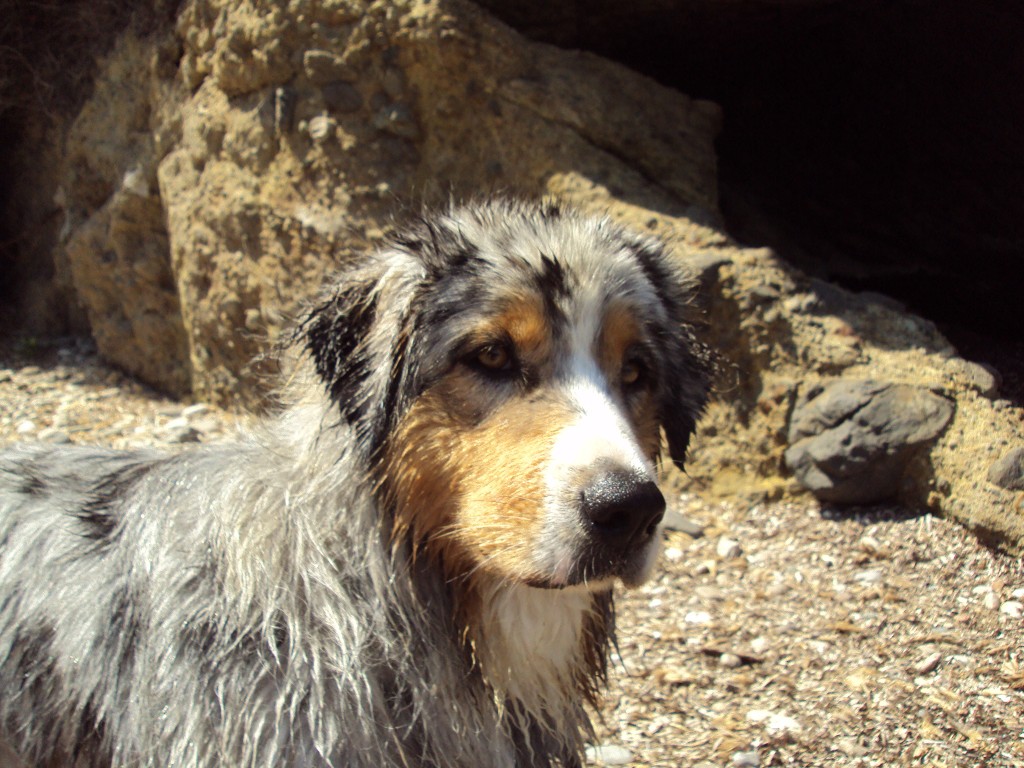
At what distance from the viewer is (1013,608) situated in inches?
137

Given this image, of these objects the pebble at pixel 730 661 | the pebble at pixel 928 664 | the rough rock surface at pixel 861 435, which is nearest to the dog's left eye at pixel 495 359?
the pebble at pixel 730 661

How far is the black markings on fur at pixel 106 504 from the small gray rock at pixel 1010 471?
320 cm

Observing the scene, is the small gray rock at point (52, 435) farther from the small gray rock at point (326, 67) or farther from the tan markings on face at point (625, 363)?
the tan markings on face at point (625, 363)

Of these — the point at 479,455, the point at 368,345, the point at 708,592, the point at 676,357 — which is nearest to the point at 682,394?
the point at 676,357

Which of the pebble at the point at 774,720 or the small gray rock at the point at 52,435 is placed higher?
the small gray rock at the point at 52,435

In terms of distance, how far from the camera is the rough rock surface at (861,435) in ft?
13.3

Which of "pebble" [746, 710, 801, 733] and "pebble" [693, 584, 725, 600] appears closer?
"pebble" [746, 710, 801, 733]

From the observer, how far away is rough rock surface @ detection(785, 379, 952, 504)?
407 cm

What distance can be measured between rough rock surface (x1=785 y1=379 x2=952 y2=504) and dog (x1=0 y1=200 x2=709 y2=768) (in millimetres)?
1810

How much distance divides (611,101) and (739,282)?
4.35 ft

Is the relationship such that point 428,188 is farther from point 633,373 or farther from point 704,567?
point 633,373

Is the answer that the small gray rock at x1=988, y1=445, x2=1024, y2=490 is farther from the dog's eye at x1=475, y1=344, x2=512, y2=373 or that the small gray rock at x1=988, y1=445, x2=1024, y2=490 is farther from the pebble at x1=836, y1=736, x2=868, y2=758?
the dog's eye at x1=475, y1=344, x2=512, y2=373

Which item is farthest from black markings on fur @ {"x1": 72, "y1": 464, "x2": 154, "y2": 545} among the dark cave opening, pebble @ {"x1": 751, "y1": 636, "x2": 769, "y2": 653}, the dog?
the dark cave opening

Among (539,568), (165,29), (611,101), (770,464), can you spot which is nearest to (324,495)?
(539,568)
